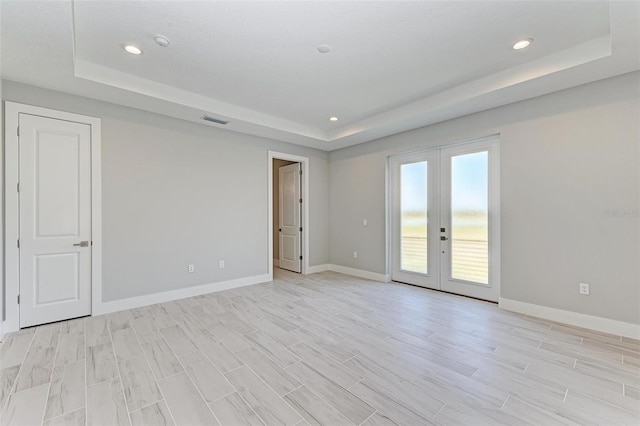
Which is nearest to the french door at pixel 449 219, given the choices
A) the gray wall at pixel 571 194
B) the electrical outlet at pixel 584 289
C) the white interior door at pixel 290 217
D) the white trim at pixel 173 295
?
the gray wall at pixel 571 194

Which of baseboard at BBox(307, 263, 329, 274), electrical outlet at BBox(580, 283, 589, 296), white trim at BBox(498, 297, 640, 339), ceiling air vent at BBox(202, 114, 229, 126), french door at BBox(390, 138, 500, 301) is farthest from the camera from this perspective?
baseboard at BBox(307, 263, 329, 274)

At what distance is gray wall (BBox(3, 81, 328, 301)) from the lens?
3613 millimetres

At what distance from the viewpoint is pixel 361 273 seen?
5691mm

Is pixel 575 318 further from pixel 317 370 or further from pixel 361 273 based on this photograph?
pixel 361 273

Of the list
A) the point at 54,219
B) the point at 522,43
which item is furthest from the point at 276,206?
the point at 522,43

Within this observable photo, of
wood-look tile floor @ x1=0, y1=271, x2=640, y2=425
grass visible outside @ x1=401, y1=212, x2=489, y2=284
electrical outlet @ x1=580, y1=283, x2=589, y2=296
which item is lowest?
wood-look tile floor @ x1=0, y1=271, x2=640, y2=425

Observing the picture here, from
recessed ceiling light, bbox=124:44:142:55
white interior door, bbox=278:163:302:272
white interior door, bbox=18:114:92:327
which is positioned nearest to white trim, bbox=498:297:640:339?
white interior door, bbox=278:163:302:272

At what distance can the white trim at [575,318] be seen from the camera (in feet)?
9.36

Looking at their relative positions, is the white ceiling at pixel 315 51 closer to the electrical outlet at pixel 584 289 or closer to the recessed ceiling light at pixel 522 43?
the recessed ceiling light at pixel 522 43

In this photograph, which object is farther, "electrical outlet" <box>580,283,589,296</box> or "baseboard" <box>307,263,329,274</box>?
"baseboard" <box>307,263,329,274</box>

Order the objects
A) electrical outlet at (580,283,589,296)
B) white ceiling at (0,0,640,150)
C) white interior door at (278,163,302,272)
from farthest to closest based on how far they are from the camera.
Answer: white interior door at (278,163,302,272)
electrical outlet at (580,283,589,296)
white ceiling at (0,0,640,150)

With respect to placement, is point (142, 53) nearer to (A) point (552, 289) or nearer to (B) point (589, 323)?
(A) point (552, 289)

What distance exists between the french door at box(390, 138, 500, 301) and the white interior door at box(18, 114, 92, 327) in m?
4.78

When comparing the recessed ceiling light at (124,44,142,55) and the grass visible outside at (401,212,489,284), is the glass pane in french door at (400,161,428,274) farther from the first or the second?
the recessed ceiling light at (124,44,142,55)
